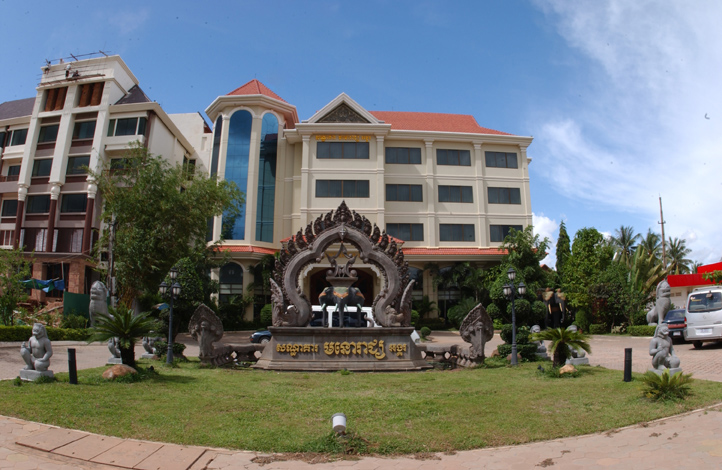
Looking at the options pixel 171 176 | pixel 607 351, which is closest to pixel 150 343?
pixel 171 176

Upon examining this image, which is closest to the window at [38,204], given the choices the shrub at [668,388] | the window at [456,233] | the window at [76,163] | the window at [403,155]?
the window at [76,163]

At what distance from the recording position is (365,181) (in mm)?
34656

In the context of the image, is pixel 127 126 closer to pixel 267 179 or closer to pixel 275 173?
pixel 267 179

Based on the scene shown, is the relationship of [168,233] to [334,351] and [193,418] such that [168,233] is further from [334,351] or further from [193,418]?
[193,418]

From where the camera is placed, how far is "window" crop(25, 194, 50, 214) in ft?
116

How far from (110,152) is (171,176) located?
10215 mm

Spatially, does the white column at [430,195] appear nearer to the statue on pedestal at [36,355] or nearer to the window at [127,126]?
the window at [127,126]

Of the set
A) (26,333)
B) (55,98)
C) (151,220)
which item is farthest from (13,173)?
(26,333)

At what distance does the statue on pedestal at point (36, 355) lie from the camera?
965 centimetres

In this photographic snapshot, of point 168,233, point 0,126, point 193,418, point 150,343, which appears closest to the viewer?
point 193,418

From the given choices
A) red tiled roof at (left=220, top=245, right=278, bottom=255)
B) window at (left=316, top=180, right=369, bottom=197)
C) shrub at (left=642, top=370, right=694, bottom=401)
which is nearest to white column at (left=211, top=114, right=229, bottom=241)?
red tiled roof at (left=220, top=245, right=278, bottom=255)

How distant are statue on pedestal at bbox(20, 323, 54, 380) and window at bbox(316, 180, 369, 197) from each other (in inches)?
988

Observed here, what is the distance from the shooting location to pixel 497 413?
7738 mm

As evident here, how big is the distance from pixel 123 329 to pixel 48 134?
1308 inches
